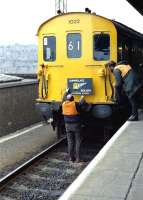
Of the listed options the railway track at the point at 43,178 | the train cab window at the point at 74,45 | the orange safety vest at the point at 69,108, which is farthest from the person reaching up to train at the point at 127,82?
the railway track at the point at 43,178

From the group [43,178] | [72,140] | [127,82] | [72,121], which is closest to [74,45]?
[127,82]

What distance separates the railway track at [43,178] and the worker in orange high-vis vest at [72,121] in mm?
275

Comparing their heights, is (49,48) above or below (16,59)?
above

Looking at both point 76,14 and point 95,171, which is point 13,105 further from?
point 95,171

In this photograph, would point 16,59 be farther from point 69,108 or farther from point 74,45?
point 69,108

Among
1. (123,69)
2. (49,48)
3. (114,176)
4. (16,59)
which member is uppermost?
(49,48)

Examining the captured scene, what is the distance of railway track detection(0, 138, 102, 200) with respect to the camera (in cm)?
962

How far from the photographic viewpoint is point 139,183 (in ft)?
23.0

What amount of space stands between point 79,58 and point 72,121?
1989mm

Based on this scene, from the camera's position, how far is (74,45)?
550 inches

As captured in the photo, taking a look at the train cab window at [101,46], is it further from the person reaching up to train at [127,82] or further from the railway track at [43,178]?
the railway track at [43,178]

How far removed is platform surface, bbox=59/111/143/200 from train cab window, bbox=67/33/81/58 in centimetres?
406

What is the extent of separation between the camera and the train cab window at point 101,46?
13680mm

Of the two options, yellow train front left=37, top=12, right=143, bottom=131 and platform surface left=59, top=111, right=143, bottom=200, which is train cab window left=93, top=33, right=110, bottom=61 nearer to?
yellow train front left=37, top=12, right=143, bottom=131
